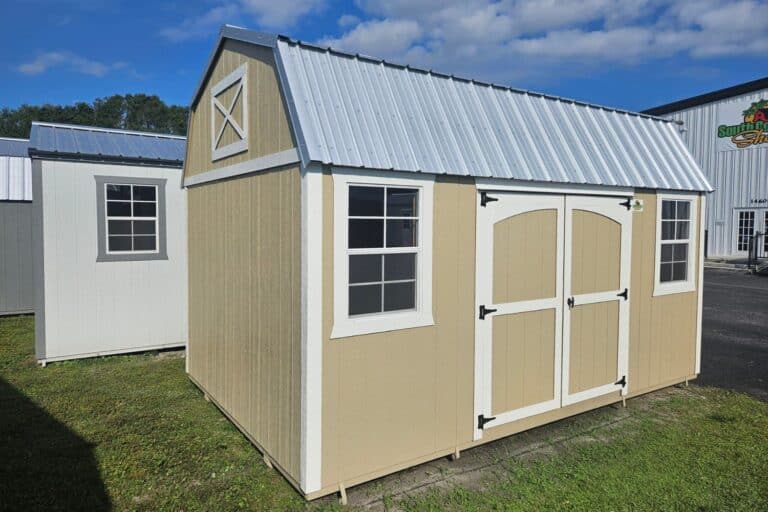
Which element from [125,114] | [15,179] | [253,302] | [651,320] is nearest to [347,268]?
[253,302]

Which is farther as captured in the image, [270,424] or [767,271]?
[767,271]

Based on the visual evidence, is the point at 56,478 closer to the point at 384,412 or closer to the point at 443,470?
the point at 384,412

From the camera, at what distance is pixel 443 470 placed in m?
4.07

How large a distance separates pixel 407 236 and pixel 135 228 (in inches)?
205

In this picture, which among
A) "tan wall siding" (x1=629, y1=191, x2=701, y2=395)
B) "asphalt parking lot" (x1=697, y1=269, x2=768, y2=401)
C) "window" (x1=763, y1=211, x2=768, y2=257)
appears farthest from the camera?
"window" (x1=763, y1=211, x2=768, y2=257)

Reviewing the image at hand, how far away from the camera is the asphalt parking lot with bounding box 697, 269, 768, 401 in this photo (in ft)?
20.9

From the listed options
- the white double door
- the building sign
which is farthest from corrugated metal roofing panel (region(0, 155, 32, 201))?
the building sign

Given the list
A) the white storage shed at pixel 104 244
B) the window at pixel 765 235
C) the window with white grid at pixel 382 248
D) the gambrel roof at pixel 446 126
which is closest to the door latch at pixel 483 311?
the window with white grid at pixel 382 248

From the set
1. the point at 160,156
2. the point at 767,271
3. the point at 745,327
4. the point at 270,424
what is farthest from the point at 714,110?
the point at 270,424

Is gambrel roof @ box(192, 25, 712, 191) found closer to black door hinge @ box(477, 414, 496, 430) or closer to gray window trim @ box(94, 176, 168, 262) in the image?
black door hinge @ box(477, 414, 496, 430)

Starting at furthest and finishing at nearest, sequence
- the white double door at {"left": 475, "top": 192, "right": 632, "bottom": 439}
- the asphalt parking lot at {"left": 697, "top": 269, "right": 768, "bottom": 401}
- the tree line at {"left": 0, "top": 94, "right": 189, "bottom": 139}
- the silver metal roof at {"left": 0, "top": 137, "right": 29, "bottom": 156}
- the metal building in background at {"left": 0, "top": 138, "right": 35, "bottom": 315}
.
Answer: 1. the tree line at {"left": 0, "top": 94, "right": 189, "bottom": 139}
2. the silver metal roof at {"left": 0, "top": 137, "right": 29, "bottom": 156}
3. the metal building in background at {"left": 0, "top": 138, "right": 35, "bottom": 315}
4. the asphalt parking lot at {"left": 697, "top": 269, "right": 768, "bottom": 401}
5. the white double door at {"left": 475, "top": 192, "right": 632, "bottom": 439}

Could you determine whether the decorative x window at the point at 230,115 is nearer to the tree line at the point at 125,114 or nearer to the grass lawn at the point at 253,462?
the grass lawn at the point at 253,462

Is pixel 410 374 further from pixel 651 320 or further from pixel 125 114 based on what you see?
pixel 125 114

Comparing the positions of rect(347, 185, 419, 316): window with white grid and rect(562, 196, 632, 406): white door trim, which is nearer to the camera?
rect(347, 185, 419, 316): window with white grid
